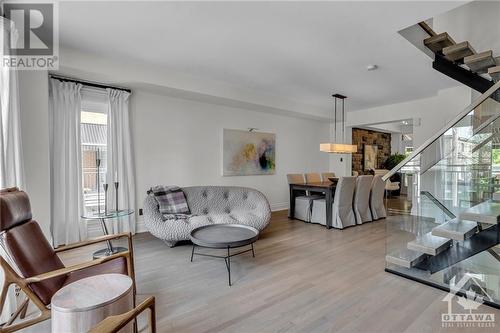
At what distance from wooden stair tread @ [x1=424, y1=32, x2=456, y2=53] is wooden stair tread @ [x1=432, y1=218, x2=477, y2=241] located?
6.82ft

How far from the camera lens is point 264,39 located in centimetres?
304

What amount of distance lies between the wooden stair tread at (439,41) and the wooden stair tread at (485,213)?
6.25ft

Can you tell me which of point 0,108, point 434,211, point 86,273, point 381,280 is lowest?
point 381,280

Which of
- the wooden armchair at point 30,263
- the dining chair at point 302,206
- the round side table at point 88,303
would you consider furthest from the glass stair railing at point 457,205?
the wooden armchair at point 30,263

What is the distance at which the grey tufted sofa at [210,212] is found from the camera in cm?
357

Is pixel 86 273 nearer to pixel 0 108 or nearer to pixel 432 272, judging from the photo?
pixel 0 108

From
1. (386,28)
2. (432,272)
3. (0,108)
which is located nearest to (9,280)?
(0,108)

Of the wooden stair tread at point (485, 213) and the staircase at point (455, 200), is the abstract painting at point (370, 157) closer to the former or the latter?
the staircase at point (455, 200)

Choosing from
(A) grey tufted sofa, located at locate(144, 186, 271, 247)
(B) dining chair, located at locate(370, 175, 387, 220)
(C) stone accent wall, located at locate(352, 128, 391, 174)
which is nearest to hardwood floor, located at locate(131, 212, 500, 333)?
(A) grey tufted sofa, located at locate(144, 186, 271, 247)

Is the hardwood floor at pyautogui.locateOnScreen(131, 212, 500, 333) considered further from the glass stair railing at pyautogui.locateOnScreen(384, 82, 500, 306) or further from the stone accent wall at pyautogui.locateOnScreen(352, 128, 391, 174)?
the stone accent wall at pyautogui.locateOnScreen(352, 128, 391, 174)

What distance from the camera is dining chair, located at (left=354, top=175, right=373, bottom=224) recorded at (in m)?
4.95

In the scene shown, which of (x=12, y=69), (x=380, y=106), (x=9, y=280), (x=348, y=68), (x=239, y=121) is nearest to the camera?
(x=9, y=280)

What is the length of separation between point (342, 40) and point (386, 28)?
468mm

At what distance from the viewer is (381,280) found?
A: 8.74ft
